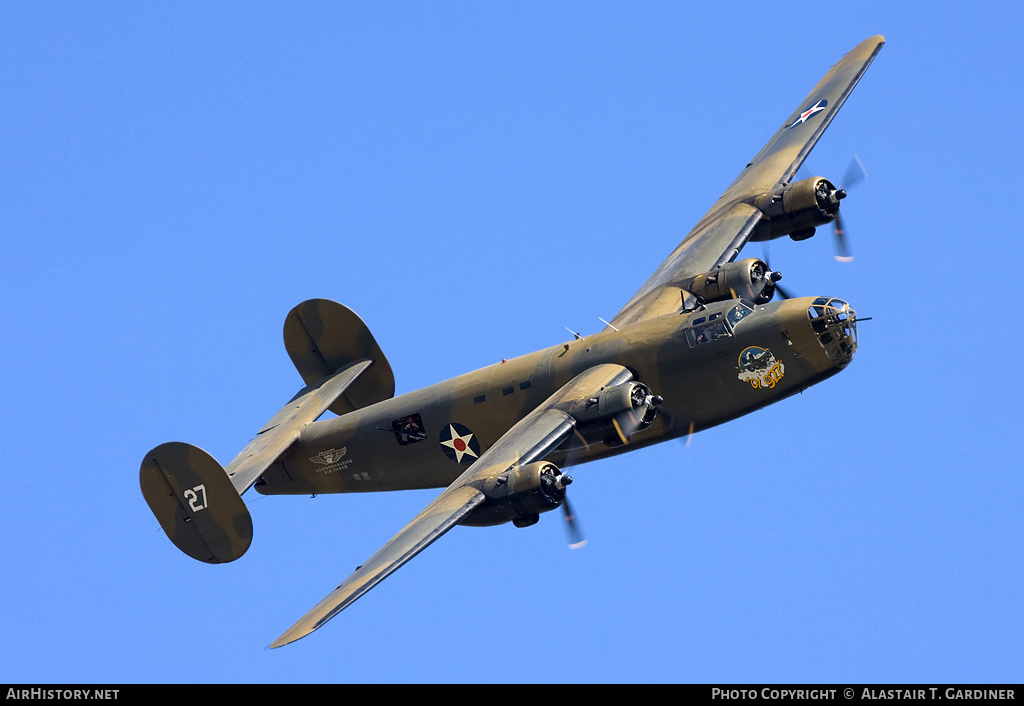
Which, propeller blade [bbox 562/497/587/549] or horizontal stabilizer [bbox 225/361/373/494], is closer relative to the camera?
propeller blade [bbox 562/497/587/549]

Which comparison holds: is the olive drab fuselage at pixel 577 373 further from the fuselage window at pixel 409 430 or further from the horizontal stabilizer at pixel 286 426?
the horizontal stabilizer at pixel 286 426

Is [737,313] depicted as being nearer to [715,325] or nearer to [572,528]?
[715,325]

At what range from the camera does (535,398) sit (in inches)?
1508

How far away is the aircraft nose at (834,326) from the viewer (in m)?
35.6

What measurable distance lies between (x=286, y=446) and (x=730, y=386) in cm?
1261

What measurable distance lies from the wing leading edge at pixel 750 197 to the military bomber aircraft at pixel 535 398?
66 mm

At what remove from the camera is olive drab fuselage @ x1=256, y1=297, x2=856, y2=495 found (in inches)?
1421

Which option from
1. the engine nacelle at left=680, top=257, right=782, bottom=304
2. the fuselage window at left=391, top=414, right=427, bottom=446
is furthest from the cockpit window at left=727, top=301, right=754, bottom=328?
the fuselage window at left=391, top=414, right=427, bottom=446

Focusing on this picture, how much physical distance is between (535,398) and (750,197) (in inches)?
393

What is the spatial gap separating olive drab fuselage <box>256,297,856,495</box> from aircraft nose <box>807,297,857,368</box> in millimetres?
34

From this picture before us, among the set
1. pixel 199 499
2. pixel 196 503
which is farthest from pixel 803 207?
pixel 196 503

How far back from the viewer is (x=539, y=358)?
38844mm

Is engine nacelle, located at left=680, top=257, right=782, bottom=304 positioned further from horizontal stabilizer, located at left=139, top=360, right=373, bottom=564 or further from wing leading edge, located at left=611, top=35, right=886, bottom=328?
horizontal stabilizer, located at left=139, top=360, right=373, bottom=564

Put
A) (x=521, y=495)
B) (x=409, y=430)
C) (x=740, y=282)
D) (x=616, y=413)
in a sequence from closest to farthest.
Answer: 1. (x=521, y=495)
2. (x=616, y=413)
3. (x=740, y=282)
4. (x=409, y=430)
